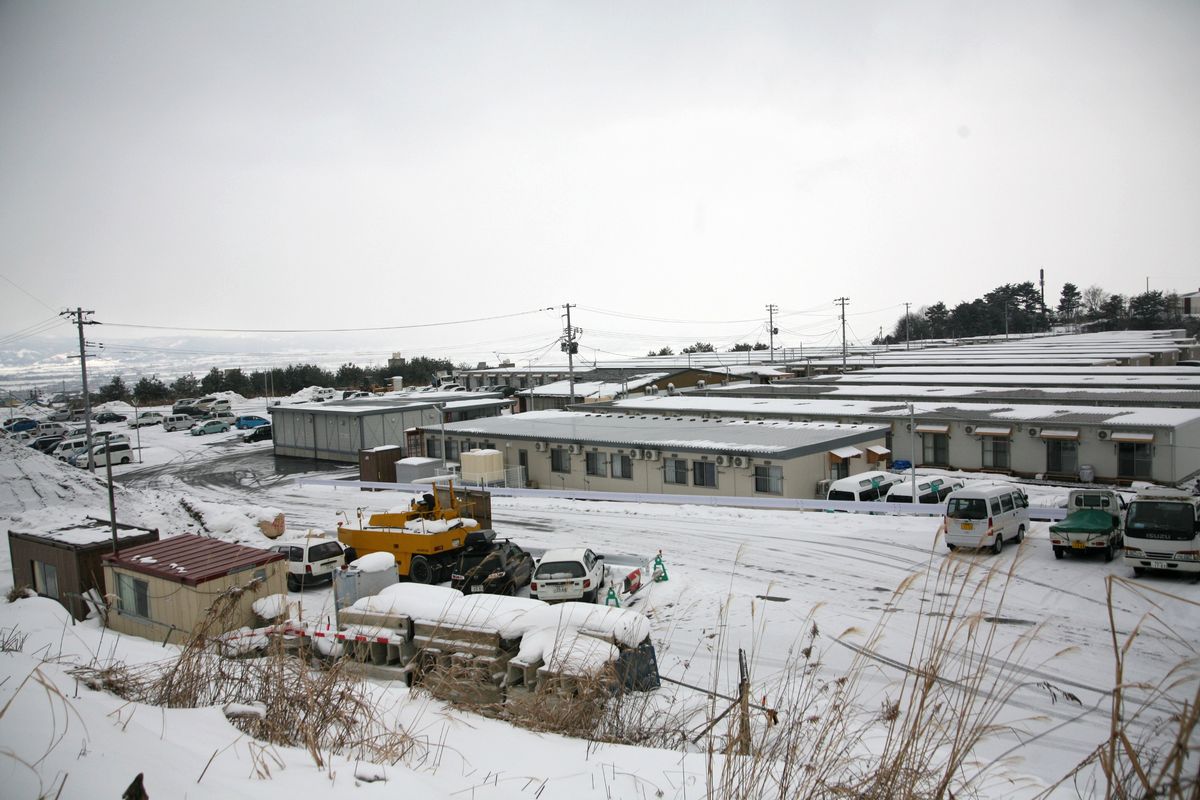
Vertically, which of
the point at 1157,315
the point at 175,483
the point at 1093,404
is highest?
the point at 1157,315

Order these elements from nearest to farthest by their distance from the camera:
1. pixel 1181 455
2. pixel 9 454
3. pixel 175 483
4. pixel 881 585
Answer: pixel 881 585 → pixel 1181 455 → pixel 9 454 → pixel 175 483

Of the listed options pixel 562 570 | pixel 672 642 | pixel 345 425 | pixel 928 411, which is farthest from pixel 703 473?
pixel 345 425

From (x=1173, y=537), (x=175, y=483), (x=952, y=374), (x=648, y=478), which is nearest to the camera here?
(x=1173, y=537)

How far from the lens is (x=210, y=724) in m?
4.18

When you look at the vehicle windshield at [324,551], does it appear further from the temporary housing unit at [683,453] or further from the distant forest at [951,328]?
the distant forest at [951,328]

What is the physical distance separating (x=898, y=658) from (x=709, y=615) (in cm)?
379

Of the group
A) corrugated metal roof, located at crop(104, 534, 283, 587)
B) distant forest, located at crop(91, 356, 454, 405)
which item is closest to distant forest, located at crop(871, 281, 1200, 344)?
distant forest, located at crop(91, 356, 454, 405)

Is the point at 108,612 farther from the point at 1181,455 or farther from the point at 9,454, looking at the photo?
the point at 1181,455

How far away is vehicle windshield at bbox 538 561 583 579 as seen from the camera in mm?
15055

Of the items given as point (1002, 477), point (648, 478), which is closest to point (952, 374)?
point (1002, 477)

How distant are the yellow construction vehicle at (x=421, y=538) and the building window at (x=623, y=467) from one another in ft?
35.5

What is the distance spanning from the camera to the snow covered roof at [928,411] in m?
28.1

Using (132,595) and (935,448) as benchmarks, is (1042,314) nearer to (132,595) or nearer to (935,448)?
(935,448)

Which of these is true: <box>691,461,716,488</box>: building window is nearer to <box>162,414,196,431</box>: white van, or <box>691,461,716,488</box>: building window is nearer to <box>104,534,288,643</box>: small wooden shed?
<box>104,534,288,643</box>: small wooden shed
